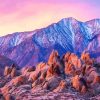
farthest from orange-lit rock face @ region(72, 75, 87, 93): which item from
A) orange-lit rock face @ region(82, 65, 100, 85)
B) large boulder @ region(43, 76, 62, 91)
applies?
large boulder @ region(43, 76, 62, 91)

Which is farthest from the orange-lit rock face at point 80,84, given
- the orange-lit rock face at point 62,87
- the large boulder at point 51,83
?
the large boulder at point 51,83

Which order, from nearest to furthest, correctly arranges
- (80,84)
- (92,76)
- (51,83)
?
(80,84) → (51,83) → (92,76)

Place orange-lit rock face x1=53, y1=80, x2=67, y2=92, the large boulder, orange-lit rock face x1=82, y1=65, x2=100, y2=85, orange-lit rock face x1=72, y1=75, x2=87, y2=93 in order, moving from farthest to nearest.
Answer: the large boulder
orange-lit rock face x1=82, y1=65, x2=100, y2=85
orange-lit rock face x1=72, y1=75, x2=87, y2=93
orange-lit rock face x1=53, y1=80, x2=67, y2=92

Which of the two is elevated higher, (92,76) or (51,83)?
(92,76)

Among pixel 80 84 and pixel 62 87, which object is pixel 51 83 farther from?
pixel 80 84

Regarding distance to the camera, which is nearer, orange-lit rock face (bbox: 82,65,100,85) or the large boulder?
orange-lit rock face (bbox: 82,65,100,85)

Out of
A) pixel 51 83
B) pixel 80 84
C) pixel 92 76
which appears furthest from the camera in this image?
pixel 92 76

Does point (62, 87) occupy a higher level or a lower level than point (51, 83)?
lower

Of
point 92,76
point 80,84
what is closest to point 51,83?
point 80,84

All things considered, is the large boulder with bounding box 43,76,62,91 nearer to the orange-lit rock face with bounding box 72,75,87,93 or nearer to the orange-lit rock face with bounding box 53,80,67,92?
the orange-lit rock face with bounding box 53,80,67,92

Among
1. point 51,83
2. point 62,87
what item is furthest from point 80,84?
point 51,83

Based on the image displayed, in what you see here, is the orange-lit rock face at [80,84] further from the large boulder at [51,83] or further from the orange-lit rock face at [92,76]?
the large boulder at [51,83]

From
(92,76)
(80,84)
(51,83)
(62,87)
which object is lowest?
(62,87)

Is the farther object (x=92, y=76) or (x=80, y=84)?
(x=92, y=76)
